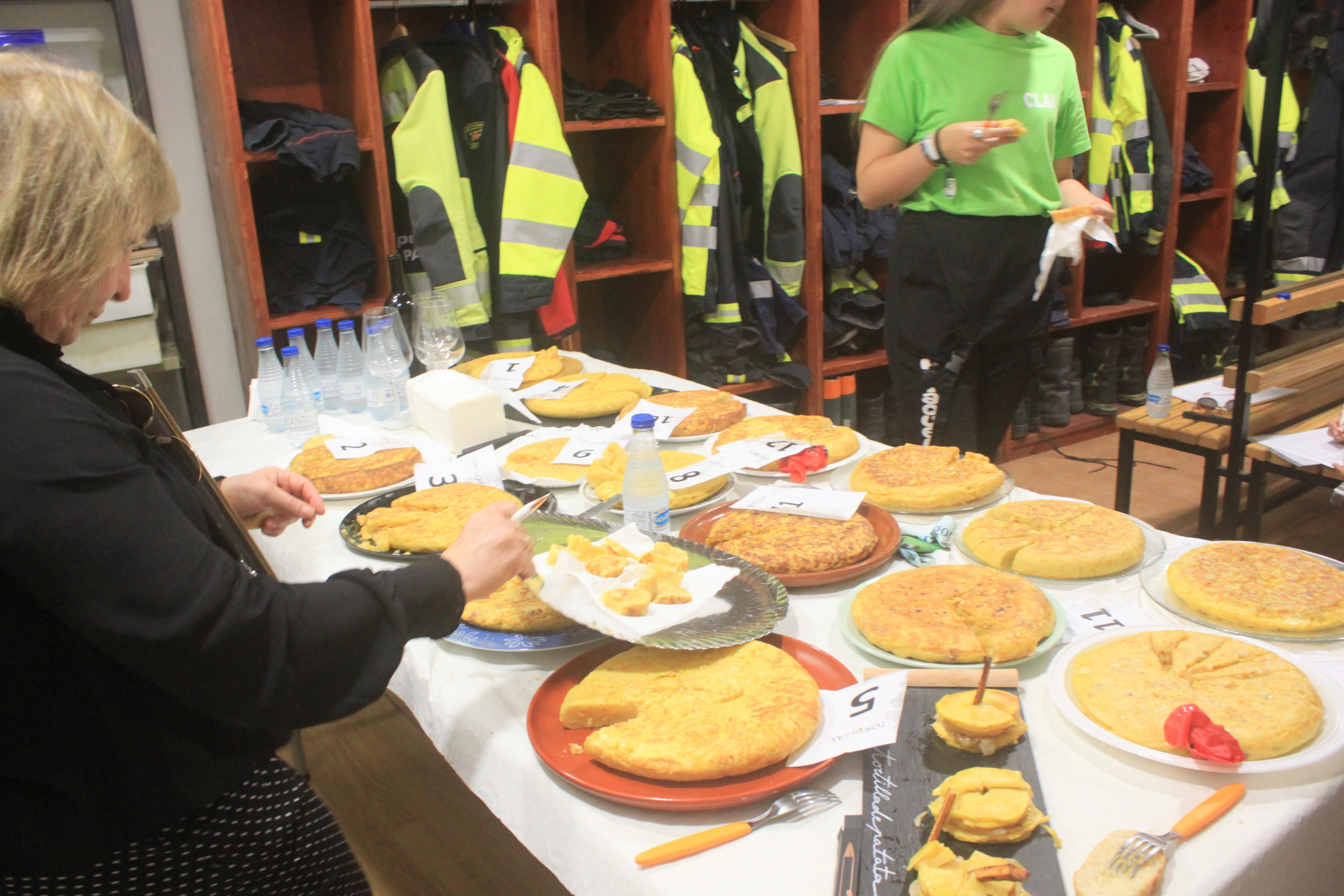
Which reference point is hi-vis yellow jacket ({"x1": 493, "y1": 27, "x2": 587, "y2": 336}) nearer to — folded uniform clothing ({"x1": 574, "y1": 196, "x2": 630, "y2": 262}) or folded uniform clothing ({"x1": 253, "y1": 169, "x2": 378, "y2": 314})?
folded uniform clothing ({"x1": 574, "y1": 196, "x2": 630, "y2": 262})

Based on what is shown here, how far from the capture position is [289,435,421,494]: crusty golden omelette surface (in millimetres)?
1812

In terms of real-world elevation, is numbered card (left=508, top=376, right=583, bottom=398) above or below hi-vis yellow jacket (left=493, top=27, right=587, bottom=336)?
below

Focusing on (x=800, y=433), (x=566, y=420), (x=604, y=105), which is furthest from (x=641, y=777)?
(x=604, y=105)

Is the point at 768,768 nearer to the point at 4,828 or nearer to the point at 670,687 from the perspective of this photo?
the point at 670,687

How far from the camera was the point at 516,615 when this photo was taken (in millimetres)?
1261

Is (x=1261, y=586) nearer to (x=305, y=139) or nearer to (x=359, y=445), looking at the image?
(x=359, y=445)

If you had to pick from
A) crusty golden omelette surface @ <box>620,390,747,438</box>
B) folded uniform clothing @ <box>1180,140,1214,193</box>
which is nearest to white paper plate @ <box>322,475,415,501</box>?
crusty golden omelette surface @ <box>620,390,747,438</box>

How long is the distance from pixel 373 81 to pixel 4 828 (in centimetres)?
267

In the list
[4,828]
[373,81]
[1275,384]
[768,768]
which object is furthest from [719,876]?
[373,81]

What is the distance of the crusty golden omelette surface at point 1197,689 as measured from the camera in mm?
962

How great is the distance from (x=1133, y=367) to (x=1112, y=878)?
Result: 4.58 m

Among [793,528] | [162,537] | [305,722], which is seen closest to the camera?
[162,537]

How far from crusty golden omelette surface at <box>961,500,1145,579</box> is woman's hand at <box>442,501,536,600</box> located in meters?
0.69

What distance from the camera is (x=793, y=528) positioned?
4.88ft
